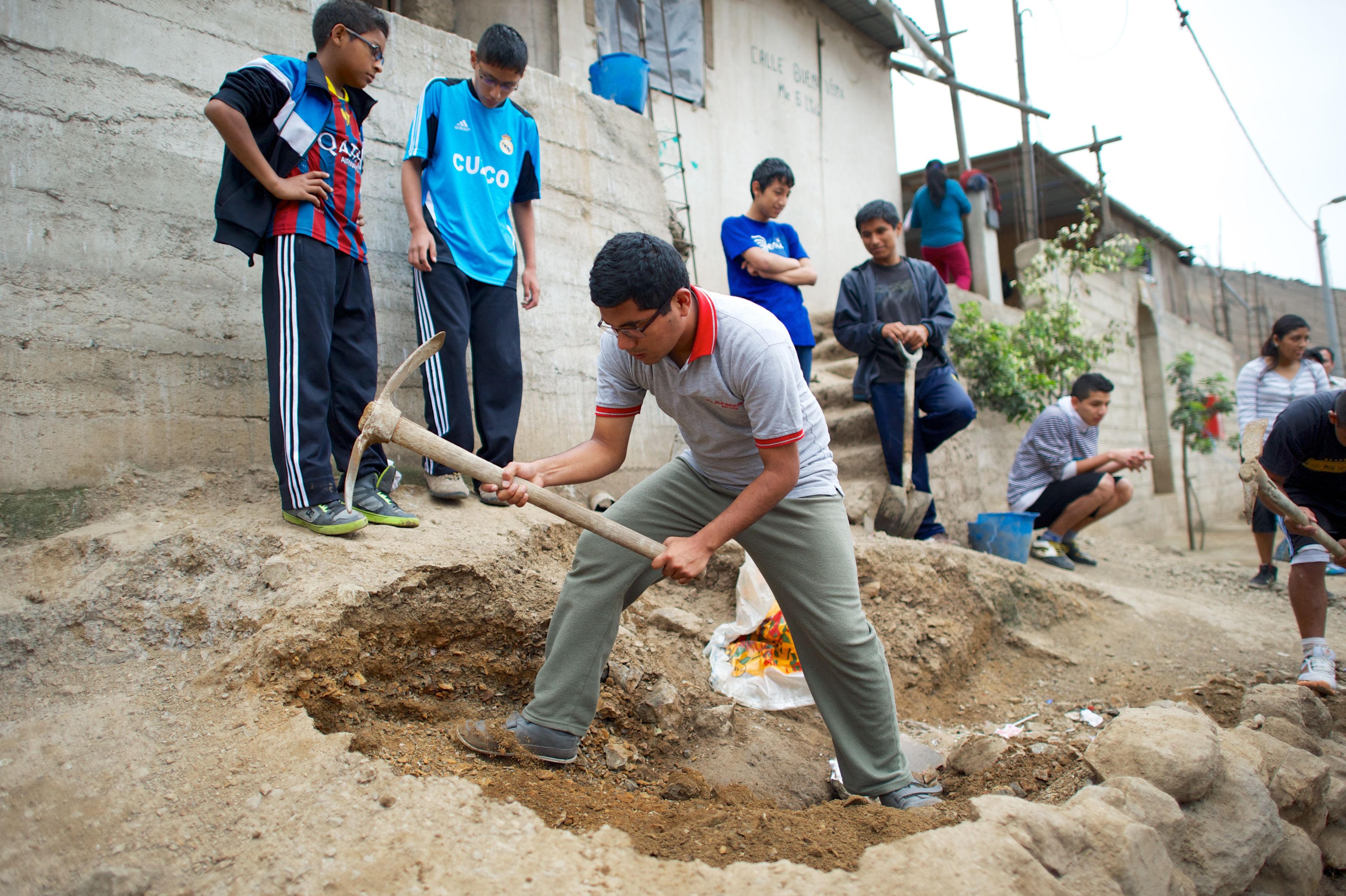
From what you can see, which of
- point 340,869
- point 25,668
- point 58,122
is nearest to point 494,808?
point 340,869

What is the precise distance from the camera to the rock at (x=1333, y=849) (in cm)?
274

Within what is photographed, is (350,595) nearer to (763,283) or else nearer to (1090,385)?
(763,283)

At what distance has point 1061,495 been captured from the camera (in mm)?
5133

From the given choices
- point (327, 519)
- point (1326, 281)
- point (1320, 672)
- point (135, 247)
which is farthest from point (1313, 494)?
point (1326, 281)

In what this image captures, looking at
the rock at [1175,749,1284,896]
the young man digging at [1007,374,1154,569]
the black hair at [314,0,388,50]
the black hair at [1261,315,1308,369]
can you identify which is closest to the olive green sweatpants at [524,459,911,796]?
the rock at [1175,749,1284,896]

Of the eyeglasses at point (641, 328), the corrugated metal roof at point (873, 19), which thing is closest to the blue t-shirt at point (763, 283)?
the eyeglasses at point (641, 328)

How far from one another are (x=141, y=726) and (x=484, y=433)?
1.53 meters

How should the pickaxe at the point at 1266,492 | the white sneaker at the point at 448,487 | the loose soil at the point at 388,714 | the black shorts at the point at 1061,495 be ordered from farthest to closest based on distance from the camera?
the black shorts at the point at 1061,495 < the white sneaker at the point at 448,487 < the pickaxe at the point at 1266,492 < the loose soil at the point at 388,714

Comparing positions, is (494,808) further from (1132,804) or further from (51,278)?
(51,278)

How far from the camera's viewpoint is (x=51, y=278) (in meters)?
2.73

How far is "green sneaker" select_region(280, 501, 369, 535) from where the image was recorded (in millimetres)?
2590

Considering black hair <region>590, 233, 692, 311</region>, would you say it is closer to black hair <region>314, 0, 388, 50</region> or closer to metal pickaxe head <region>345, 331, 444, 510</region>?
metal pickaxe head <region>345, 331, 444, 510</region>

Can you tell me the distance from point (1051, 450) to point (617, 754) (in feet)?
12.8

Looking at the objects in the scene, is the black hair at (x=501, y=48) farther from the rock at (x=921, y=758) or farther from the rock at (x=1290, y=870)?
the rock at (x=1290, y=870)
